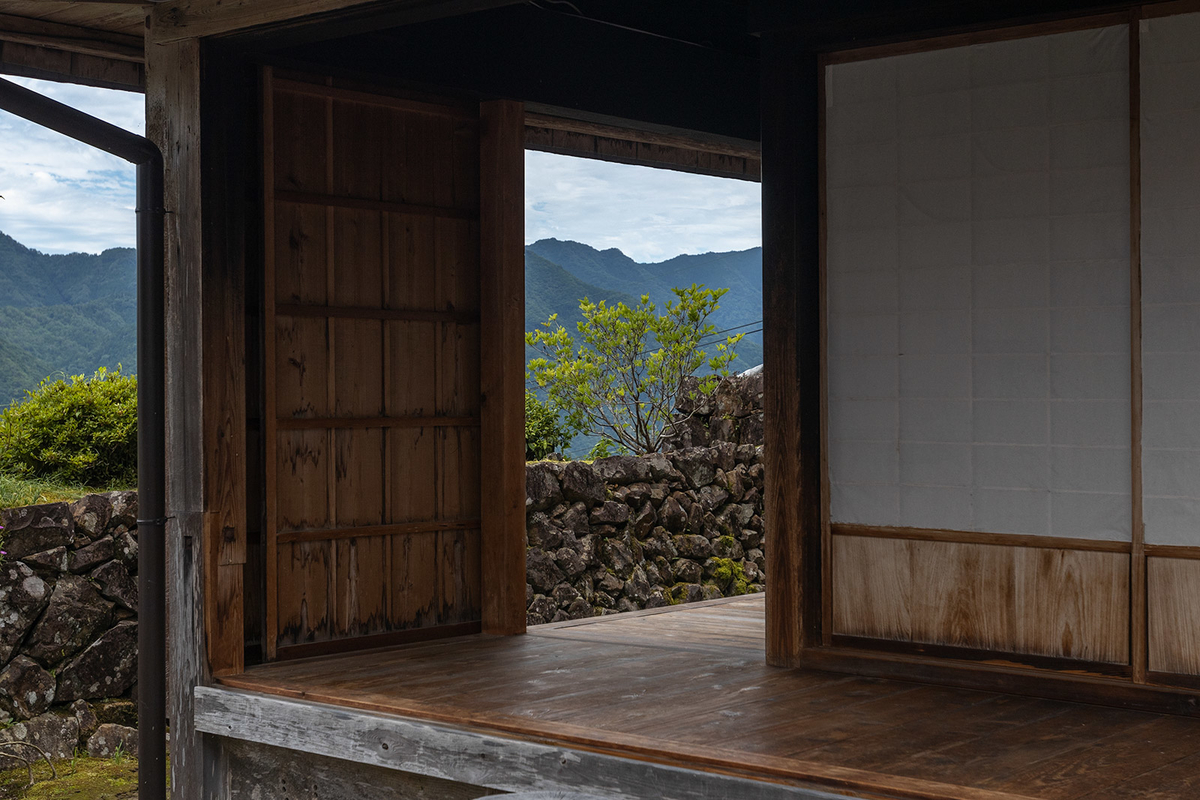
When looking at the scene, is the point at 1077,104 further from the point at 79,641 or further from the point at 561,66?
the point at 79,641

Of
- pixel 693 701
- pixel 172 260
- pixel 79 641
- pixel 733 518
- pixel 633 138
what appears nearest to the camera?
pixel 693 701

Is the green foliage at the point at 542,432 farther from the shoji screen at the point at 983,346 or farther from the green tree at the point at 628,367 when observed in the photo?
the shoji screen at the point at 983,346

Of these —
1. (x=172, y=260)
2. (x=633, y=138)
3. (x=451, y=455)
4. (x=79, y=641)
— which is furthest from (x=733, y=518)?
(x=172, y=260)

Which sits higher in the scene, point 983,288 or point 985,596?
point 983,288

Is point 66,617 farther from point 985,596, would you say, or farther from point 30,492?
point 985,596

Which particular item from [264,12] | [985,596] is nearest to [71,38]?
[264,12]

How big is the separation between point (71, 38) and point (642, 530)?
432 cm

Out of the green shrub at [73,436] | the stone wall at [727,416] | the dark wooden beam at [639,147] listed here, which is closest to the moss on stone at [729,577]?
the stone wall at [727,416]

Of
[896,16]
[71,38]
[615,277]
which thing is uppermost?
[615,277]

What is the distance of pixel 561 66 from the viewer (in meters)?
5.13

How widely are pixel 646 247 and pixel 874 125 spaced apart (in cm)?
2203

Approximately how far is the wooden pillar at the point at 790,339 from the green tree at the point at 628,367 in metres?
5.14

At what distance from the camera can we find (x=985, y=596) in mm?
3812

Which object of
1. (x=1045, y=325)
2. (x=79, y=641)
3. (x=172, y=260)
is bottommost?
(x=79, y=641)
